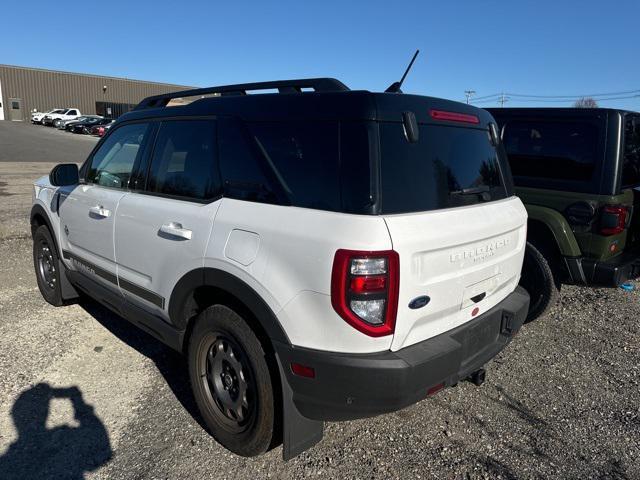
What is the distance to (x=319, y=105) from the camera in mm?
2252

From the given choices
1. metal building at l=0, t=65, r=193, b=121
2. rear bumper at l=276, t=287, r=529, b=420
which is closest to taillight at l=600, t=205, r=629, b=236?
rear bumper at l=276, t=287, r=529, b=420

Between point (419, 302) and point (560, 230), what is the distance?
8.43 feet

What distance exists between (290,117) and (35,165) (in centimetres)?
1804

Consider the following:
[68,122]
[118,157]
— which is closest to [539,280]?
[118,157]

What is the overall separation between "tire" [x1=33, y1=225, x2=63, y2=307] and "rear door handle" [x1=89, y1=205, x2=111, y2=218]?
1.06 metres

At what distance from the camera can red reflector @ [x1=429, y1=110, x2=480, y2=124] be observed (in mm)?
2445

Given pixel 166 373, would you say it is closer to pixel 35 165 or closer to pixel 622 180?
pixel 622 180

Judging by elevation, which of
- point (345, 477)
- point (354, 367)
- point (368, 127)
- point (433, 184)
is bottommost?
point (345, 477)

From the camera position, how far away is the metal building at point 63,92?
50844mm

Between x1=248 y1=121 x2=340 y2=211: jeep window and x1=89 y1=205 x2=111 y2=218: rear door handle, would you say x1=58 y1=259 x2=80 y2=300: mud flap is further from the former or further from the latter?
x1=248 y1=121 x2=340 y2=211: jeep window

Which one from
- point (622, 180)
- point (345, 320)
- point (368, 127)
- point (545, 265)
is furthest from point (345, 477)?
point (622, 180)

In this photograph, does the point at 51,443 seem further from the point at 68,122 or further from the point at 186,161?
the point at 68,122

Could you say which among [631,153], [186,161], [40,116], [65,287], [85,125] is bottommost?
[65,287]

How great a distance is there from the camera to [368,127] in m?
2.10
